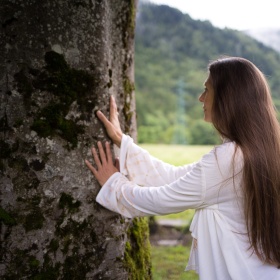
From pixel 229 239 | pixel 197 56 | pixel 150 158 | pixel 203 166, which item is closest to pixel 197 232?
pixel 229 239

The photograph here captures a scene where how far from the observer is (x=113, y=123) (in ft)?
7.86

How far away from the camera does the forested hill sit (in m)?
33.8

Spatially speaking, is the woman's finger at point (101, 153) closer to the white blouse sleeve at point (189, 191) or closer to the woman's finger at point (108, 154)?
the woman's finger at point (108, 154)

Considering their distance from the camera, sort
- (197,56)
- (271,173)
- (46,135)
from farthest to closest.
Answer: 1. (197,56)
2. (46,135)
3. (271,173)

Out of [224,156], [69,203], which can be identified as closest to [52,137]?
[69,203]

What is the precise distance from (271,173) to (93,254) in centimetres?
104

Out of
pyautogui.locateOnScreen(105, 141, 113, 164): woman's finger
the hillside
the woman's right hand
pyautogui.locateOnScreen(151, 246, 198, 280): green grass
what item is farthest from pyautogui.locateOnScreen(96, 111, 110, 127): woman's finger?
the hillside

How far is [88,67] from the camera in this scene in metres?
2.27

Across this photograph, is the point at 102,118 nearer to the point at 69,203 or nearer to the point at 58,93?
the point at 58,93

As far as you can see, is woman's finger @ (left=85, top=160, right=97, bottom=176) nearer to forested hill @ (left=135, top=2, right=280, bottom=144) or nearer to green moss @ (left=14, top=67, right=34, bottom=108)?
green moss @ (left=14, top=67, right=34, bottom=108)

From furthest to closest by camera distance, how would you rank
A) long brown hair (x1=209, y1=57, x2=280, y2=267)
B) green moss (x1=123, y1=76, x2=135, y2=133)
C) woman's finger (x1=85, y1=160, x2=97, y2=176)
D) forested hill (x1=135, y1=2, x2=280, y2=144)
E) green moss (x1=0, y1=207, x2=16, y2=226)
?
forested hill (x1=135, y1=2, x2=280, y2=144) < green moss (x1=123, y1=76, x2=135, y2=133) < woman's finger (x1=85, y1=160, x2=97, y2=176) < green moss (x1=0, y1=207, x2=16, y2=226) < long brown hair (x1=209, y1=57, x2=280, y2=267)

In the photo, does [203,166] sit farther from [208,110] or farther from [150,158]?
[150,158]

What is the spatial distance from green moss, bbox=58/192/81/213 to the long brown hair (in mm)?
845

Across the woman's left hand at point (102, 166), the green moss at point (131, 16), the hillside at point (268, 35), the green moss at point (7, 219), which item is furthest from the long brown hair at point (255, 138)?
the hillside at point (268, 35)
